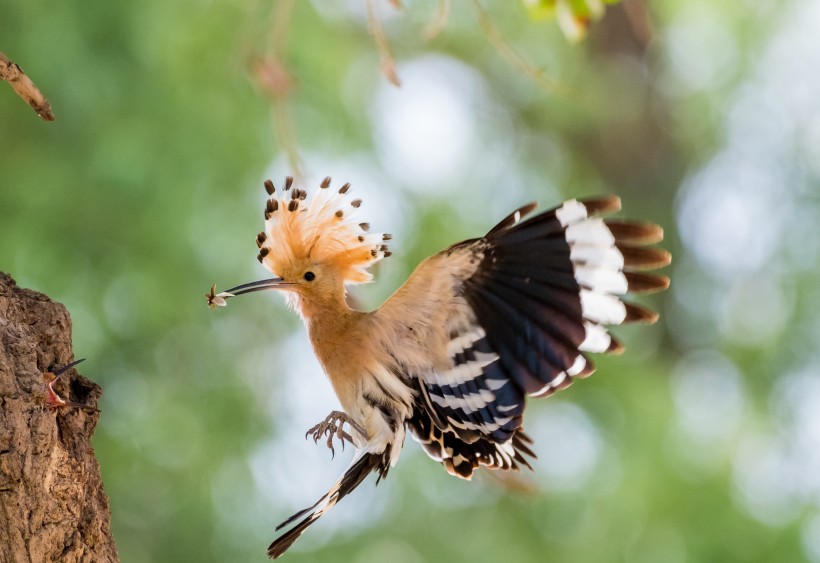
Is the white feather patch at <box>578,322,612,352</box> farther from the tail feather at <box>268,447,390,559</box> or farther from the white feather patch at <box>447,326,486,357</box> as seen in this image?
the tail feather at <box>268,447,390,559</box>

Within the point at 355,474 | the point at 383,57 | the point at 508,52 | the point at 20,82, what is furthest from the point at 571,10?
the point at 20,82

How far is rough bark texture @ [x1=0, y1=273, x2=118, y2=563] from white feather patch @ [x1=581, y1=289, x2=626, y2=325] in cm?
68

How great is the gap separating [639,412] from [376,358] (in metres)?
2.30

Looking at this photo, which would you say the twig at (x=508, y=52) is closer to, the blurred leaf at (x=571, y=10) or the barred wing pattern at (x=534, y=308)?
the blurred leaf at (x=571, y=10)

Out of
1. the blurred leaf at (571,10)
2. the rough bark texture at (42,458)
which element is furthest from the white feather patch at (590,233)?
the rough bark texture at (42,458)

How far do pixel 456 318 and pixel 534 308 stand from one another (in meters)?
0.13

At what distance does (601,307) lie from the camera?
157 centimetres

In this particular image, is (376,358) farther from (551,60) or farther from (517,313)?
(551,60)

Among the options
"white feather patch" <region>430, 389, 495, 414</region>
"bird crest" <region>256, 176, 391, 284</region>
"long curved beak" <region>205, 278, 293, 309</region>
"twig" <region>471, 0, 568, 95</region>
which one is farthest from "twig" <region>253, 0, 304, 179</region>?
"white feather patch" <region>430, 389, 495, 414</region>

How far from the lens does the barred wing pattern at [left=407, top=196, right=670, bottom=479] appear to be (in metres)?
1.55

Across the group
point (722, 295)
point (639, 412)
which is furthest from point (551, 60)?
point (639, 412)

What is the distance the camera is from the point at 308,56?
3693mm

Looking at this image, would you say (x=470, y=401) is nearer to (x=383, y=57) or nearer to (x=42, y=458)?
(x=383, y=57)

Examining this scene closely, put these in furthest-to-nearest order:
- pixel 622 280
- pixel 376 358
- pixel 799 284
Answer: pixel 799 284 → pixel 376 358 → pixel 622 280
